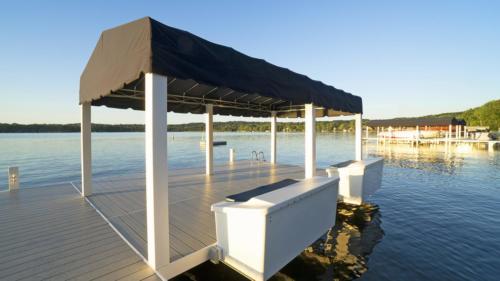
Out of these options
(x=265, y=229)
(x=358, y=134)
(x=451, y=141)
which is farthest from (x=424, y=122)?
(x=265, y=229)

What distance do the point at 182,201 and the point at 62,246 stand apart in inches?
88.3

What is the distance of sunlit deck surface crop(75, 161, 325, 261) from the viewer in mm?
3348

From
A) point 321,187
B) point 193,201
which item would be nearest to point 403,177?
point 321,187

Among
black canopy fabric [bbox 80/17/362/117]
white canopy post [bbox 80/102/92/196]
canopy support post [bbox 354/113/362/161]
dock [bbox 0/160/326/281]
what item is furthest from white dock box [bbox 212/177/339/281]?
canopy support post [bbox 354/113/362/161]

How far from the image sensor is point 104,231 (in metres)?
3.60

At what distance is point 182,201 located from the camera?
5094 millimetres

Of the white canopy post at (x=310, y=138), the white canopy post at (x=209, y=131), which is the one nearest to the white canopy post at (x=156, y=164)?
the white canopy post at (x=310, y=138)

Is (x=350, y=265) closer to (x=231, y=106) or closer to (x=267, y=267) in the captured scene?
(x=267, y=267)

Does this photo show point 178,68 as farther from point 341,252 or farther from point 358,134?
point 358,134

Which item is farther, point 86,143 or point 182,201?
point 86,143

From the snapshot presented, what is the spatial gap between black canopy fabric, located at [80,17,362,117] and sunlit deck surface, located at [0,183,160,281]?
2.20m

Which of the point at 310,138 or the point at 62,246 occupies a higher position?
the point at 310,138

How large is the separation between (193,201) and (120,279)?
266cm

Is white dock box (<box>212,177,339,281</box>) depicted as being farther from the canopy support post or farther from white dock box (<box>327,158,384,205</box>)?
the canopy support post
